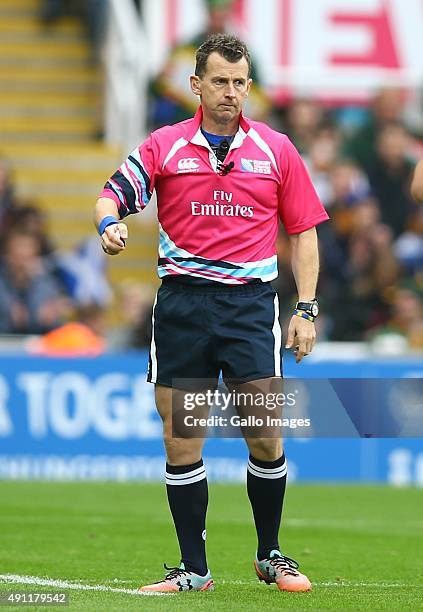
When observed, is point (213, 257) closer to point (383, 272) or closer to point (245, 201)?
point (245, 201)

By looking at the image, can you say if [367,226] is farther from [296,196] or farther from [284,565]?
[284,565]

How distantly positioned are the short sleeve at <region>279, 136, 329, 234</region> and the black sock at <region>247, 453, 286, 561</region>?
1123 mm

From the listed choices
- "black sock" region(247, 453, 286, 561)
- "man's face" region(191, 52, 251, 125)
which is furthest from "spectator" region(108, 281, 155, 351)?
"man's face" region(191, 52, 251, 125)

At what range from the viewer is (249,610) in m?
6.74

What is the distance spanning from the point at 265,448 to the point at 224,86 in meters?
1.69

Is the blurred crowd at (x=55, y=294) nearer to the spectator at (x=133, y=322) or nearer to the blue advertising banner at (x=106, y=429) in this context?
the spectator at (x=133, y=322)

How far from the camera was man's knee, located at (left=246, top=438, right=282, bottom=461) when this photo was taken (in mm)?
7516

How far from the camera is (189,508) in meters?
7.55

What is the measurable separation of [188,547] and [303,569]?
51.4 inches

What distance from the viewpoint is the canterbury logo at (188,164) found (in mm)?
7512

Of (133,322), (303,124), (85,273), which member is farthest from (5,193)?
(303,124)

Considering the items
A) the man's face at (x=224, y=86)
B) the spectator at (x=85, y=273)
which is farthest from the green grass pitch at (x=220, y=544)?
the spectator at (x=85, y=273)

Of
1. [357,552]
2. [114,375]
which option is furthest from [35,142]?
[357,552]

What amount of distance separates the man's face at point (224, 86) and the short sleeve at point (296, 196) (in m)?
0.36
